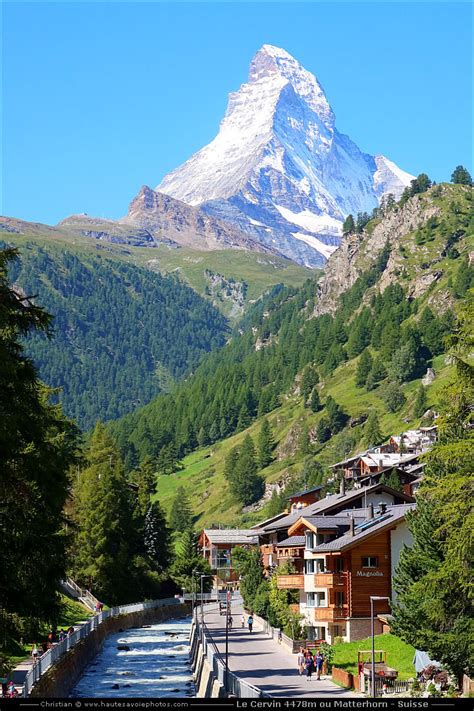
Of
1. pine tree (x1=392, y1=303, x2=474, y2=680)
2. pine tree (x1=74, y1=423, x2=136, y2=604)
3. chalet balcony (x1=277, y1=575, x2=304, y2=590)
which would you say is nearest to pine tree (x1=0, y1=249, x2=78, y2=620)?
pine tree (x1=392, y1=303, x2=474, y2=680)

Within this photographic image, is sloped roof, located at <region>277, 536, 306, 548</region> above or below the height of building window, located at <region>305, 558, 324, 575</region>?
above

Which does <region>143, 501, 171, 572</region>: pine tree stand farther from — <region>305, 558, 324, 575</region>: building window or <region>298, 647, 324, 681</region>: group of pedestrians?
<region>298, 647, 324, 681</region>: group of pedestrians

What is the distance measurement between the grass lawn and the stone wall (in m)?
17.1

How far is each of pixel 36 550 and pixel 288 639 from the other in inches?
2209

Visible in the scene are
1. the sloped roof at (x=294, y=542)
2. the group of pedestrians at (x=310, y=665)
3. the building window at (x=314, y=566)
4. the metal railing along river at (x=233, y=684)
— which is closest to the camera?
the metal railing along river at (x=233, y=684)

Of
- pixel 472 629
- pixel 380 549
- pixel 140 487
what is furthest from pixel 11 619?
pixel 140 487

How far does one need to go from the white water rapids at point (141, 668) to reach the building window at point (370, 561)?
1542 cm

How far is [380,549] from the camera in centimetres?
8650

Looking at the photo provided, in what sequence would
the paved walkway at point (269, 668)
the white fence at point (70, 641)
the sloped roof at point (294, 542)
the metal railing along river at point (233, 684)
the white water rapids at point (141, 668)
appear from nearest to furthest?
the metal railing along river at point (233, 684) < the white fence at point (70, 641) < the paved walkway at point (269, 668) < the white water rapids at point (141, 668) < the sloped roof at point (294, 542)

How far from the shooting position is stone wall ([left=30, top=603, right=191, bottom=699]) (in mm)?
58594

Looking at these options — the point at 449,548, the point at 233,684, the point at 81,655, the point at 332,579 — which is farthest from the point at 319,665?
the point at 449,548

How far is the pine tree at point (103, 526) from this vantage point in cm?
11562

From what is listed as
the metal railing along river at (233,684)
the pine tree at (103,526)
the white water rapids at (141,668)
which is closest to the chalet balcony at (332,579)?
the white water rapids at (141,668)

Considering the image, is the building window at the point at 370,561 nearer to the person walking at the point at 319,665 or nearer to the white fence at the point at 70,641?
the person walking at the point at 319,665
